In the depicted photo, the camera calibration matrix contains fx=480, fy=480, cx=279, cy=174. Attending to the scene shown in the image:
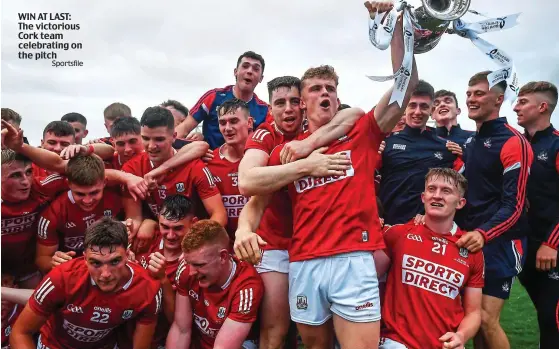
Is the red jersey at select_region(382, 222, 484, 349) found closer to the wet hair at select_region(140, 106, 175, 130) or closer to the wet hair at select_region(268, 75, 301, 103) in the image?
the wet hair at select_region(268, 75, 301, 103)

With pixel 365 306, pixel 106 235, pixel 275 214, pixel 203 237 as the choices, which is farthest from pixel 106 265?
pixel 365 306

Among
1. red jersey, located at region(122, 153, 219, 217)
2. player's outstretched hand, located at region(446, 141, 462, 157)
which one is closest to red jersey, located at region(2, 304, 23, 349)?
red jersey, located at region(122, 153, 219, 217)

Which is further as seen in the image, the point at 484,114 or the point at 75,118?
the point at 75,118

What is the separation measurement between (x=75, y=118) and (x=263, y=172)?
3.89 m

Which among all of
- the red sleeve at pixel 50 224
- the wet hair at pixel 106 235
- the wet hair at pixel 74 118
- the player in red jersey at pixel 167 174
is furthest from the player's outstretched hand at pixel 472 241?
the wet hair at pixel 74 118

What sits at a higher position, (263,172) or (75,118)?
(75,118)

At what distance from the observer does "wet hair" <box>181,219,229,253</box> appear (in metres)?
3.34

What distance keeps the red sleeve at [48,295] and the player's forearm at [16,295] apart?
20.2 inches

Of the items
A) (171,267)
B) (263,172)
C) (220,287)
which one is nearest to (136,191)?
(171,267)

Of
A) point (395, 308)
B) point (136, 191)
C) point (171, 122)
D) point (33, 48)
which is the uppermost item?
point (33, 48)

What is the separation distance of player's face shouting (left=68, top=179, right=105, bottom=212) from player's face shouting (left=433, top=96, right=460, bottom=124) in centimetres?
419

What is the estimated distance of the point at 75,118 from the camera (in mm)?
5918

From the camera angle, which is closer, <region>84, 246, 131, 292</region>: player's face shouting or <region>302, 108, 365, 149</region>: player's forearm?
<region>302, 108, 365, 149</region>: player's forearm

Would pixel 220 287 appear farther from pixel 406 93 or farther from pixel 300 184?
pixel 406 93
